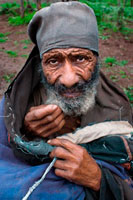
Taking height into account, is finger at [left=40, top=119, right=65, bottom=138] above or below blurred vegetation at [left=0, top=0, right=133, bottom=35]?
above

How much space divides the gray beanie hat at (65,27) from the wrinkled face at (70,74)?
2.4 inches

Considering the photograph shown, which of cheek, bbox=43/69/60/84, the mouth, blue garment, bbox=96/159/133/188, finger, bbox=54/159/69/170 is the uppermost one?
cheek, bbox=43/69/60/84

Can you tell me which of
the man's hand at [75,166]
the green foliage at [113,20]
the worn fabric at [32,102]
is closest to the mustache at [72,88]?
the worn fabric at [32,102]

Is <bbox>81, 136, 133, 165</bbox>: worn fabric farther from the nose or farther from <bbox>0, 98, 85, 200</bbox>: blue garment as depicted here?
the nose

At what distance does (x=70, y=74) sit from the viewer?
5.46ft

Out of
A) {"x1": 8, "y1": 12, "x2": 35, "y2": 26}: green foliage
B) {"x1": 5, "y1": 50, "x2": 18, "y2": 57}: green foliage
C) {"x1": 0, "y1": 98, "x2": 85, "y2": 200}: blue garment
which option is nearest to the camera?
{"x1": 0, "y1": 98, "x2": 85, "y2": 200}: blue garment

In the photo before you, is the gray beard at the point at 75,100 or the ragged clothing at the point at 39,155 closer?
the ragged clothing at the point at 39,155

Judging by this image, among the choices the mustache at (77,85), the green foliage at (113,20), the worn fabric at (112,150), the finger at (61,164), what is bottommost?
the green foliage at (113,20)

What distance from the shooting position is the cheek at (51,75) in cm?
175

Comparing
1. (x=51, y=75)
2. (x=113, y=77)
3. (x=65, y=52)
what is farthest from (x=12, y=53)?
(x=65, y=52)

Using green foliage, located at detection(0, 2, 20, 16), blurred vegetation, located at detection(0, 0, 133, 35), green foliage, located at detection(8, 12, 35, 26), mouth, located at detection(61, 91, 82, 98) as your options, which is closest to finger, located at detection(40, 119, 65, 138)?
mouth, located at detection(61, 91, 82, 98)

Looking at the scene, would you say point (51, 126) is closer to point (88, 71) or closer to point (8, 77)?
point (88, 71)

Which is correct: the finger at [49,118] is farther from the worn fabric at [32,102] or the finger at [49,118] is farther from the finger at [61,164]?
the finger at [61,164]

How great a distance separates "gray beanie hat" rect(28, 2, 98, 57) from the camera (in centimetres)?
169
